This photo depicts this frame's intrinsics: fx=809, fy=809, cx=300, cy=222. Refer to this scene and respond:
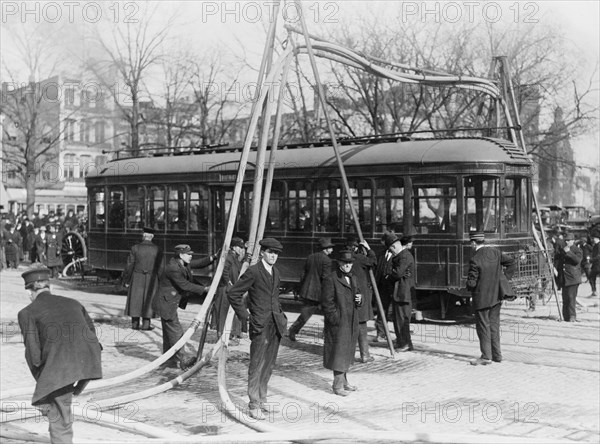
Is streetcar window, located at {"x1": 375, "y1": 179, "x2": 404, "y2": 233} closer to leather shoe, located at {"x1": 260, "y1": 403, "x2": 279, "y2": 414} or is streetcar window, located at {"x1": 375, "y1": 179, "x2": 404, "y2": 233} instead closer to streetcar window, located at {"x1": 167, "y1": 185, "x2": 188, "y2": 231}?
streetcar window, located at {"x1": 167, "y1": 185, "x2": 188, "y2": 231}

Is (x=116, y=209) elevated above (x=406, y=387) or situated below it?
above

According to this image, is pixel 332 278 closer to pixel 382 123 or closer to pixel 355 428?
pixel 355 428

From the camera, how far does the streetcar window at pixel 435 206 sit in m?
14.7

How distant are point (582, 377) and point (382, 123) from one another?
20494mm

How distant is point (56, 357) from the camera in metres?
6.24

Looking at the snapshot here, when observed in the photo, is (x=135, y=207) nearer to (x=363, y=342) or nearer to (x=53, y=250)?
(x=53, y=250)

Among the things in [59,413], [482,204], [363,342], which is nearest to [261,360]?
[59,413]

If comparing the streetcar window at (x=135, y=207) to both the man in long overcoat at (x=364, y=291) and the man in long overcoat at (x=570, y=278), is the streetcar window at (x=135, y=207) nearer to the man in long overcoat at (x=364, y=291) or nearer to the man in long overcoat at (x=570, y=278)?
the man in long overcoat at (x=364, y=291)

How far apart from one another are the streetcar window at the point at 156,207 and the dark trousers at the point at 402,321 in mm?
8456

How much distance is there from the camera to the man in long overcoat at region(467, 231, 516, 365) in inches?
436

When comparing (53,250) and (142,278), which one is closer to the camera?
(142,278)

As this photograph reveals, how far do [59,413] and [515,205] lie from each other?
1095 centimetres

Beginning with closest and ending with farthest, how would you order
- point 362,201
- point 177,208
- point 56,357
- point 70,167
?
1. point 56,357
2. point 362,201
3. point 177,208
4. point 70,167

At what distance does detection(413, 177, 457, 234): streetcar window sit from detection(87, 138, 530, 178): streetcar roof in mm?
440
